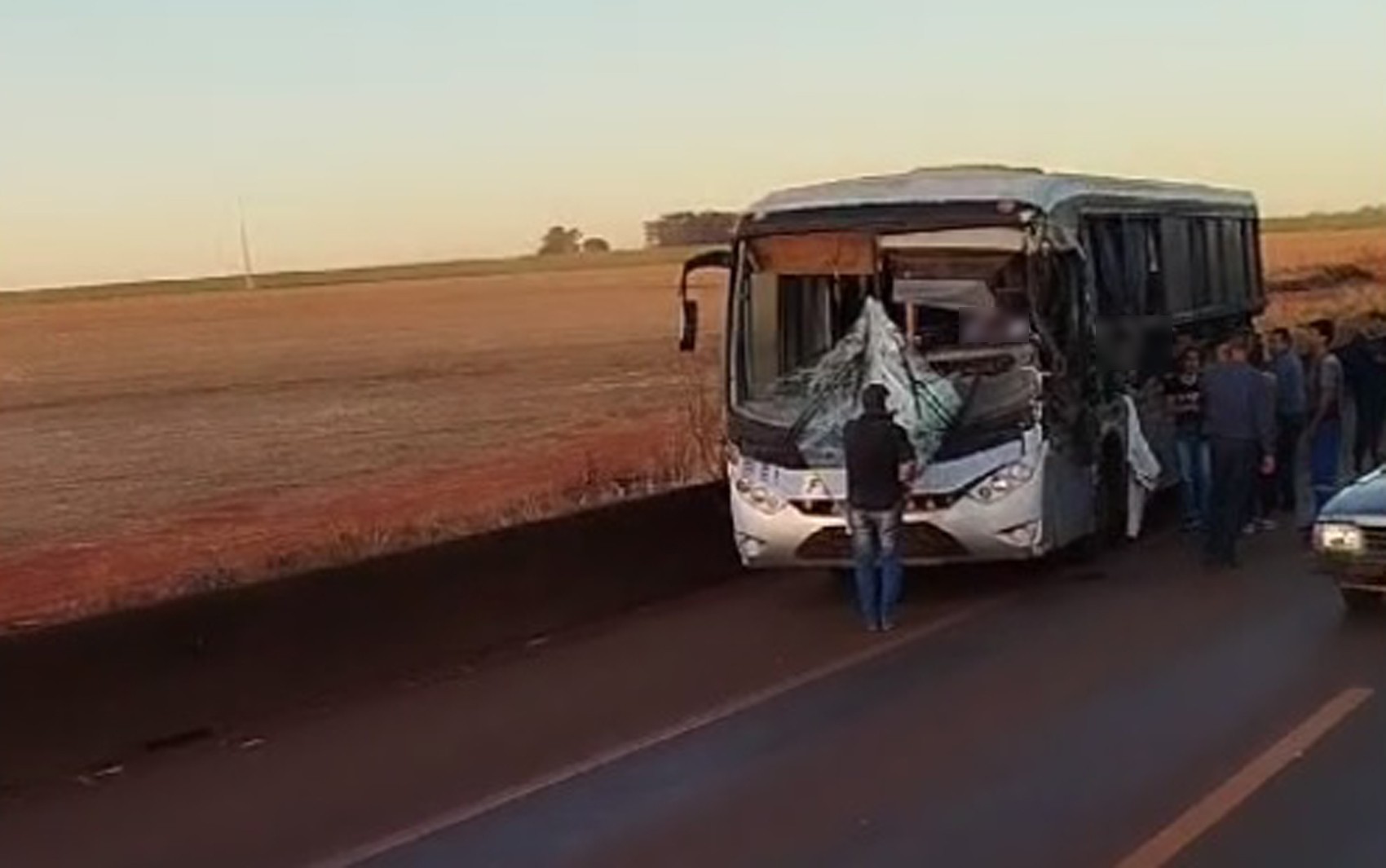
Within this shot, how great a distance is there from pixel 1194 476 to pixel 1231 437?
5.85ft

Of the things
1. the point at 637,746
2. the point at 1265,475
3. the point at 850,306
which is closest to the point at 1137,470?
the point at 1265,475

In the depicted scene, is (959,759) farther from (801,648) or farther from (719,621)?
(719,621)

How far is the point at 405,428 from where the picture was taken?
45188 mm

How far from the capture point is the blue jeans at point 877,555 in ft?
49.0

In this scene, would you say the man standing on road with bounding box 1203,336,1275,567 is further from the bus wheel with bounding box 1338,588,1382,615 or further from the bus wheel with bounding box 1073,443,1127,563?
the bus wheel with bounding box 1338,588,1382,615

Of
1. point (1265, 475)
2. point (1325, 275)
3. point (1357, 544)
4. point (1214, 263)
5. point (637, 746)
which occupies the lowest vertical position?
point (1325, 275)

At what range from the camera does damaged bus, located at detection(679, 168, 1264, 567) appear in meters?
16.4

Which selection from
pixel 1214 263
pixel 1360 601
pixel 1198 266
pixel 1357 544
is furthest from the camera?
pixel 1214 263

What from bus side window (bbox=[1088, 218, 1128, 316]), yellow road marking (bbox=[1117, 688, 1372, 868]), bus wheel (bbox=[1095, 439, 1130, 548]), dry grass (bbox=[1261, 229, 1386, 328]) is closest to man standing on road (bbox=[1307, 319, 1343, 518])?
bus wheel (bbox=[1095, 439, 1130, 548])

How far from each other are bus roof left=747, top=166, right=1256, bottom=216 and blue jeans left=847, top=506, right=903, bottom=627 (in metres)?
3.16

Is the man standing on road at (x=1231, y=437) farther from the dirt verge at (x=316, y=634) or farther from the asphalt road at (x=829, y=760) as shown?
the dirt verge at (x=316, y=634)

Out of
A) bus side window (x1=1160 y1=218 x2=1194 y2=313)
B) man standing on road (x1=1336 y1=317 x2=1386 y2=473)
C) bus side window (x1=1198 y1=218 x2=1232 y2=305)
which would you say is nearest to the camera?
bus side window (x1=1160 y1=218 x2=1194 y2=313)

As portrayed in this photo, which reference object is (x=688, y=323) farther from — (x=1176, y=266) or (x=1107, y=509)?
(x=1176, y=266)

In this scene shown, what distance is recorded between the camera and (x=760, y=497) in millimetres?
16625
